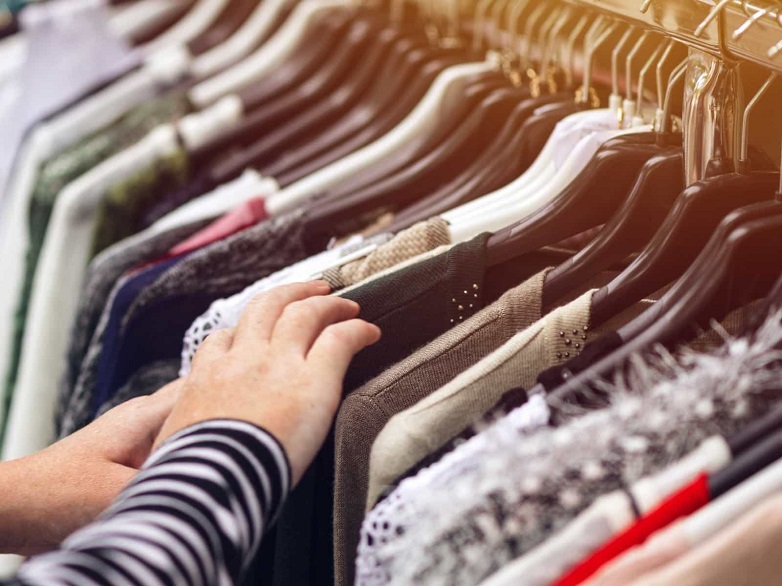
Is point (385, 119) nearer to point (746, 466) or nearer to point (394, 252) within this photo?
point (394, 252)

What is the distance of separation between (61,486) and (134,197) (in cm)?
54

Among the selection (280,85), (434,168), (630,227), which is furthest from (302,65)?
(630,227)

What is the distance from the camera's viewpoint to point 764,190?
23.0 inches

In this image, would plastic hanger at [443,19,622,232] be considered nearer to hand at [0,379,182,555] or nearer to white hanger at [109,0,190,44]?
hand at [0,379,182,555]

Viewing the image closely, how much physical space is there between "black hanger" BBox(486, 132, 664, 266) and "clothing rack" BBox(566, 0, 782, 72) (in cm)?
8

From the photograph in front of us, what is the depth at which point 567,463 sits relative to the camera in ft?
1.41

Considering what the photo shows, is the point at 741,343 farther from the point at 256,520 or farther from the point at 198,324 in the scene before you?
the point at 198,324

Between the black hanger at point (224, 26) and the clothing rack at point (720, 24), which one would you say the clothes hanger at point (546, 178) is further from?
the black hanger at point (224, 26)

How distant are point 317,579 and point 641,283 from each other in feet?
0.91

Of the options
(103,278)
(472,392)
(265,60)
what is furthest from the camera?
(265,60)

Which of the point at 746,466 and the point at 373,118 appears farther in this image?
the point at 373,118

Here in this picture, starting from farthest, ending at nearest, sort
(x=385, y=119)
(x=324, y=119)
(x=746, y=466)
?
(x=324, y=119) → (x=385, y=119) → (x=746, y=466)

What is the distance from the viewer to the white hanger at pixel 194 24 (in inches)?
57.1

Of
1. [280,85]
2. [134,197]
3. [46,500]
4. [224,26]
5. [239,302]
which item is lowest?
[46,500]
